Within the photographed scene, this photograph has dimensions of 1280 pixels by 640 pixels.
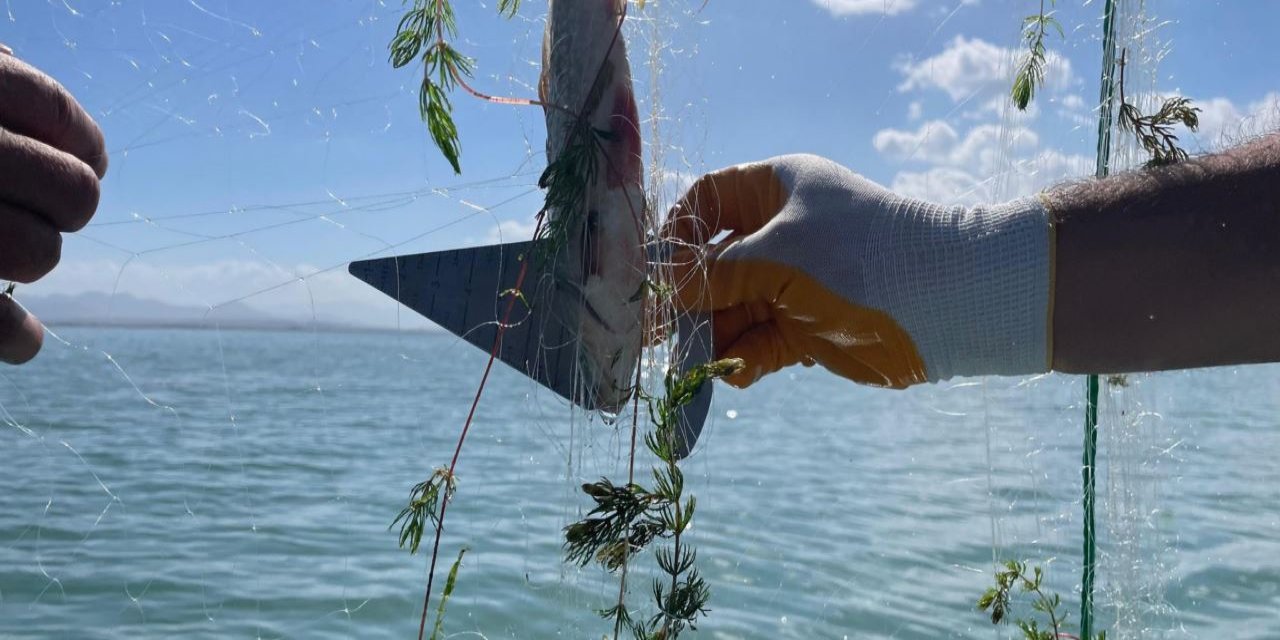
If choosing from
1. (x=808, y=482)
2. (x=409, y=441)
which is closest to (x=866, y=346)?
(x=808, y=482)

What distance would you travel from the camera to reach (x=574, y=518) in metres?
1.44

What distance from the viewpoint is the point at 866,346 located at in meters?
→ 1.55

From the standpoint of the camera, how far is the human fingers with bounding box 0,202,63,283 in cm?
121

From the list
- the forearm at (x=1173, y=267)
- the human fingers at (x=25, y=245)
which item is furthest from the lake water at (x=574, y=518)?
the human fingers at (x=25, y=245)

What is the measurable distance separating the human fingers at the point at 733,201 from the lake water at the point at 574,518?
0.38 meters

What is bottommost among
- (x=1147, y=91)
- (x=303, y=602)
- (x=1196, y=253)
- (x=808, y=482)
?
(x=303, y=602)

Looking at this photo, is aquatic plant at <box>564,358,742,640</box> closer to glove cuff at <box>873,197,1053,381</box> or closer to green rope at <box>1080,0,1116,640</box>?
glove cuff at <box>873,197,1053,381</box>

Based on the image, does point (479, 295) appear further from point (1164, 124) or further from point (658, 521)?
point (1164, 124)

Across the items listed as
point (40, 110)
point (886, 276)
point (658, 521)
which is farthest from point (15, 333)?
point (886, 276)

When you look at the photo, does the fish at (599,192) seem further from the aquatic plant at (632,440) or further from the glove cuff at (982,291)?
the glove cuff at (982,291)

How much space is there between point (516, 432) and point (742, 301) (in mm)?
8118

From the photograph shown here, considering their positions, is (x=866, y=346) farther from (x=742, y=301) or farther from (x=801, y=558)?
(x=801, y=558)

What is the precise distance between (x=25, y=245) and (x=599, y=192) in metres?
0.76

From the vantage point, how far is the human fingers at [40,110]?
125cm
